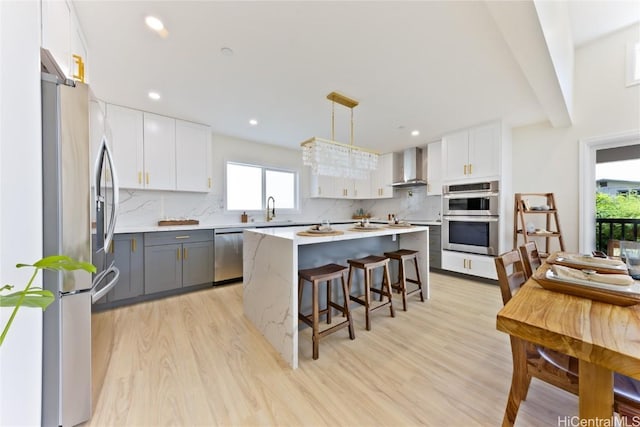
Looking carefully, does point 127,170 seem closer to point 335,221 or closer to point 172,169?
point 172,169

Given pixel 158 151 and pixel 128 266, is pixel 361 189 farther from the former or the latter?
pixel 128 266

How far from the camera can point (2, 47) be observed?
861 millimetres

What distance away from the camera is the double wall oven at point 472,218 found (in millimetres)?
3514

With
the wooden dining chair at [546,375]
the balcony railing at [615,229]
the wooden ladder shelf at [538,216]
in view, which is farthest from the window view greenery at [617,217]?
the wooden dining chair at [546,375]

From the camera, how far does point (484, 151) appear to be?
142 inches

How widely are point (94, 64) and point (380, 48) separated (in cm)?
252

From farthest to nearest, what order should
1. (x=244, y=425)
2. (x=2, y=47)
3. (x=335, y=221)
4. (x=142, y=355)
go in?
(x=335, y=221) < (x=142, y=355) < (x=244, y=425) < (x=2, y=47)

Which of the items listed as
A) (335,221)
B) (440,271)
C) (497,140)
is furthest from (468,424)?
(335,221)

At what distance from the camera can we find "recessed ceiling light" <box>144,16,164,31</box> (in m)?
1.65

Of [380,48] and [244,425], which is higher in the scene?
[380,48]

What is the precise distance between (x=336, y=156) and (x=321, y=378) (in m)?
2.06

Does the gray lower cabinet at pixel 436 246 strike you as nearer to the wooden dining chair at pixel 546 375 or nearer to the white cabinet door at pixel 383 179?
the white cabinet door at pixel 383 179

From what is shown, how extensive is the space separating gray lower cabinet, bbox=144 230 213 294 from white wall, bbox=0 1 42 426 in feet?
6.59

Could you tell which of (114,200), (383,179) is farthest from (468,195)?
(114,200)
